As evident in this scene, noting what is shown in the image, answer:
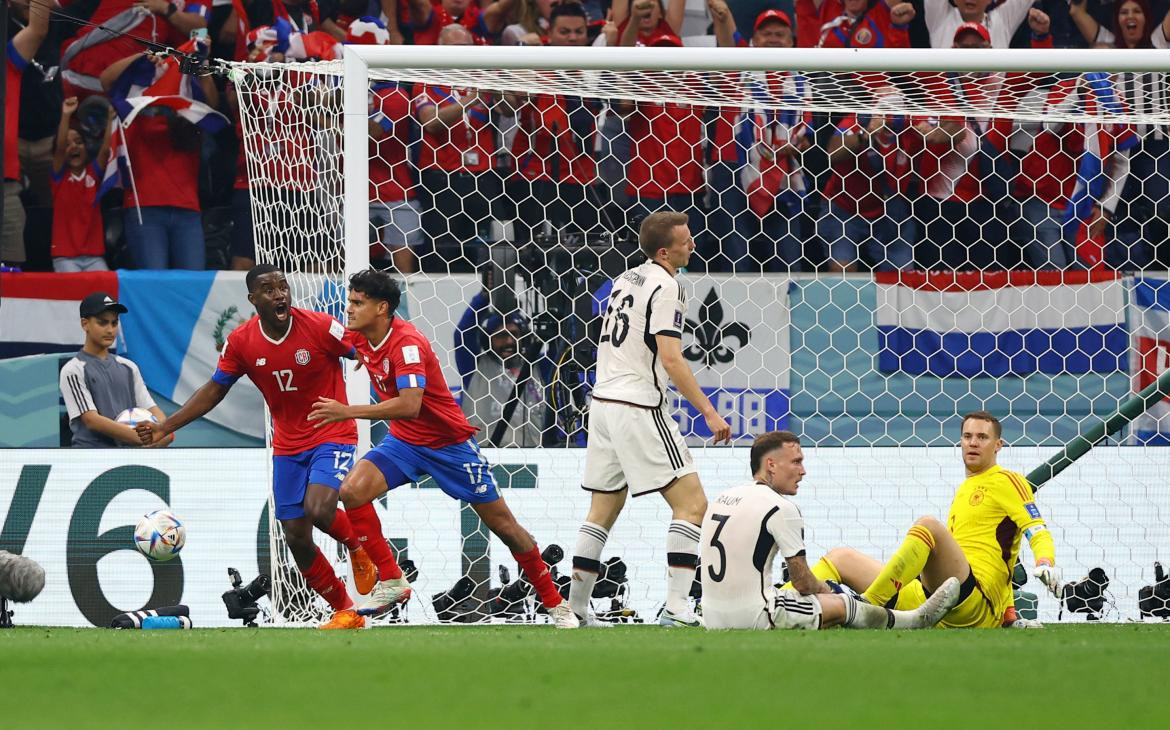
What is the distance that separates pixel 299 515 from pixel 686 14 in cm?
649

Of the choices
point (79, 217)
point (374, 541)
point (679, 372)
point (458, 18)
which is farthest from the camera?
point (458, 18)

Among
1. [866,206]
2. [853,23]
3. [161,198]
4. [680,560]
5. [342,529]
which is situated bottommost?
[680,560]

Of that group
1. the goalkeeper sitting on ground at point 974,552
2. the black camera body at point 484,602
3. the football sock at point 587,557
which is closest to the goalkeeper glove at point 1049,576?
the goalkeeper sitting on ground at point 974,552

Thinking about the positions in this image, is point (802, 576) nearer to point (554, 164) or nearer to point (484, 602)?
point (484, 602)

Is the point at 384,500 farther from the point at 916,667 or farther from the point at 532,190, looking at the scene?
the point at 916,667

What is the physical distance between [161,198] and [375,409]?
4919 millimetres

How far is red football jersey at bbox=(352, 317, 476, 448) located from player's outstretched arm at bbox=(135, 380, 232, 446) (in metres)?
0.85

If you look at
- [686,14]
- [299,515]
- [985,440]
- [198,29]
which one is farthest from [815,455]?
[198,29]

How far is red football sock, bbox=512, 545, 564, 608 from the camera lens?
7.66 m

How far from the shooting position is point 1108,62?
8.84 metres

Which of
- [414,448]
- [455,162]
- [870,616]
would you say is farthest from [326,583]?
[455,162]

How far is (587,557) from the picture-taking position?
25.0 ft

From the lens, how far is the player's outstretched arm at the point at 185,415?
799 cm

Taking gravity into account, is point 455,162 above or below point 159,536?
above
